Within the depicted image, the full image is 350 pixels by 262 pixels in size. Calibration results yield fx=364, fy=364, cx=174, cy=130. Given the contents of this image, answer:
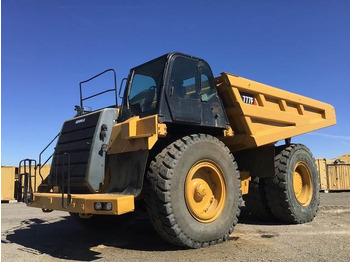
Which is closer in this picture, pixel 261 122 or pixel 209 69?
pixel 209 69

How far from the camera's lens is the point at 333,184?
2052 centimetres

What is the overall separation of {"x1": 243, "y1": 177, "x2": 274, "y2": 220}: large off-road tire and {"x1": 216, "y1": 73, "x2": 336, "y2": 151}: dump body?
3.87ft

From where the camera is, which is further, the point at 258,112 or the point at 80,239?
the point at 258,112

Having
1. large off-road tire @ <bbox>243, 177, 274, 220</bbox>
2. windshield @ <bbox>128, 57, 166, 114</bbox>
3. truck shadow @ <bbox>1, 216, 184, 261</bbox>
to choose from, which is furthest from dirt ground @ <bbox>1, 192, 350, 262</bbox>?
windshield @ <bbox>128, 57, 166, 114</bbox>

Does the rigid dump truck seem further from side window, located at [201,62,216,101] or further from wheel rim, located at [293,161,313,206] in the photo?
wheel rim, located at [293,161,313,206]

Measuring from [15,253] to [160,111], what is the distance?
3.14 meters

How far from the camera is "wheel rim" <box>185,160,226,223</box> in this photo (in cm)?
554

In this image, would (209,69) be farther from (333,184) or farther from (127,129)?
(333,184)

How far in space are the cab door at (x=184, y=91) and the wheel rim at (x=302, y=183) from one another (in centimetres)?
345

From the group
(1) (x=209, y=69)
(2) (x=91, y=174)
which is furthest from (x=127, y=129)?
(1) (x=209, y=69)

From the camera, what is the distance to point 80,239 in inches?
264

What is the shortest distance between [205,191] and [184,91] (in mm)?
1689

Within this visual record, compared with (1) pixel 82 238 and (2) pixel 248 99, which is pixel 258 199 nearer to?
(2) pixel 248 99

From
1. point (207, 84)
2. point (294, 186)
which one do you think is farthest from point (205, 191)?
point (294, 186)
